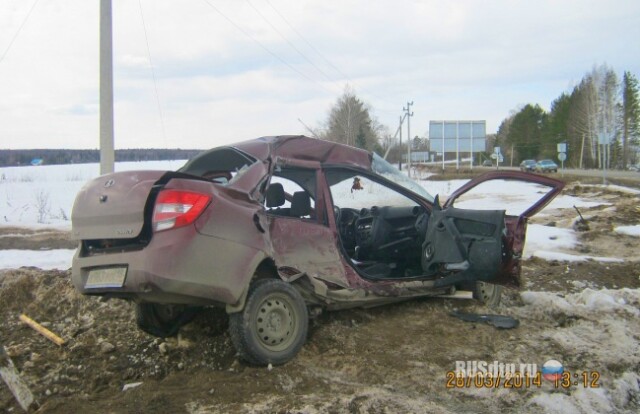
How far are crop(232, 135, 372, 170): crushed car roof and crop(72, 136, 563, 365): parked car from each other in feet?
0.04

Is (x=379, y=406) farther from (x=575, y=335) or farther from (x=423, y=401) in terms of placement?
(x=575, y=335)

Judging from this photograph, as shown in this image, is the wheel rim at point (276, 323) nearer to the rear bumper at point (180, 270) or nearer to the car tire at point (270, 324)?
the car tire at point (270, 324)

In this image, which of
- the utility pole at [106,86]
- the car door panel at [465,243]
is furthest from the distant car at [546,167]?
the car door panel at [465,243]

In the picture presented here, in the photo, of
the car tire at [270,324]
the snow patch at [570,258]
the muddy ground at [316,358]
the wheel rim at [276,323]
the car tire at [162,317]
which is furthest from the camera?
the snow patch at [570,258]

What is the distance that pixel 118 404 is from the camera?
10.7 feet

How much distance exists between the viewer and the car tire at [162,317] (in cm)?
432

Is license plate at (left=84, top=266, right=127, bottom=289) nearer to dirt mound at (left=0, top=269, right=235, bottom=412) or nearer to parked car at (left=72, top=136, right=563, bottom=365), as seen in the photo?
parked car at (left=72, top=136, right=563, bottom=365)

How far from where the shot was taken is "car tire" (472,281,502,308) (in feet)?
17.8

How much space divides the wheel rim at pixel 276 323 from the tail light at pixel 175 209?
0.82m

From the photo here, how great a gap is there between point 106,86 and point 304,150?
8.24m

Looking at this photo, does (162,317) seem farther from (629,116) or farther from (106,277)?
(629,116)

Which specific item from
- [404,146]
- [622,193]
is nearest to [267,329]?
[622,193]

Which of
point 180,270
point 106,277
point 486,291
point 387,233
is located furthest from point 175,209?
point 486,291

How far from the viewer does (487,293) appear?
214 inches
